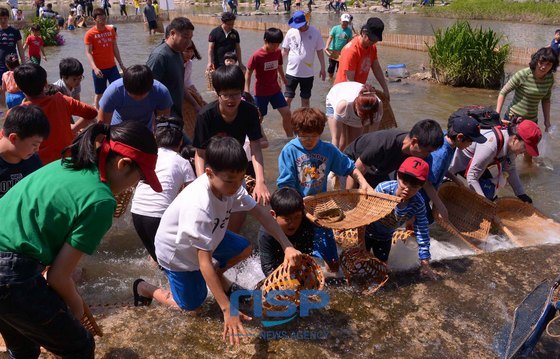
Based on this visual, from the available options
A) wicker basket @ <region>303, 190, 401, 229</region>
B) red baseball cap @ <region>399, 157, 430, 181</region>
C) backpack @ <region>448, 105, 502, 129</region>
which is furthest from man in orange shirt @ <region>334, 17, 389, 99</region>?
red baseball cap @ <region>399, 157, 430, 181</region>

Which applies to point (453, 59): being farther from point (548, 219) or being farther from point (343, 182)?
point (343, 182)

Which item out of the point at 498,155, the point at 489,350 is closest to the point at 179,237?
the point at 489,350

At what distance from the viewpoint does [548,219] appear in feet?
16.5

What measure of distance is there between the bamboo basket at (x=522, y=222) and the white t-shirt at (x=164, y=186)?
3.11m

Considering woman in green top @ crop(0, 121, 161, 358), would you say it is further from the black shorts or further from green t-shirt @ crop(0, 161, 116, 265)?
the black shorts

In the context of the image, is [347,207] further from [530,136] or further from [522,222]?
[522,222]

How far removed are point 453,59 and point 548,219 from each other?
21.6ft

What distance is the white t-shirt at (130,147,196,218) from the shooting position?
360cm

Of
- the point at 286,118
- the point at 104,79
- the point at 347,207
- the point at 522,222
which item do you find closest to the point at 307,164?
the point at 347,207

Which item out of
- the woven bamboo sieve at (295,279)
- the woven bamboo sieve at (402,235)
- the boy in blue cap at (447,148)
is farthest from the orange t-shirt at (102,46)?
the woven bamboo sieve at (295,279)

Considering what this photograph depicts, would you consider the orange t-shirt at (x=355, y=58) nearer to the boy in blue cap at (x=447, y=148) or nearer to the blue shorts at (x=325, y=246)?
the boy in blue cap at (x=447, y=148)

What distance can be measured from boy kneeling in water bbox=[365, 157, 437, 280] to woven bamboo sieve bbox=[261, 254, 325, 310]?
950 millimetres

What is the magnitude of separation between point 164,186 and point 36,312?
5.20 ft

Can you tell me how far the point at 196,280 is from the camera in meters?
3.15
